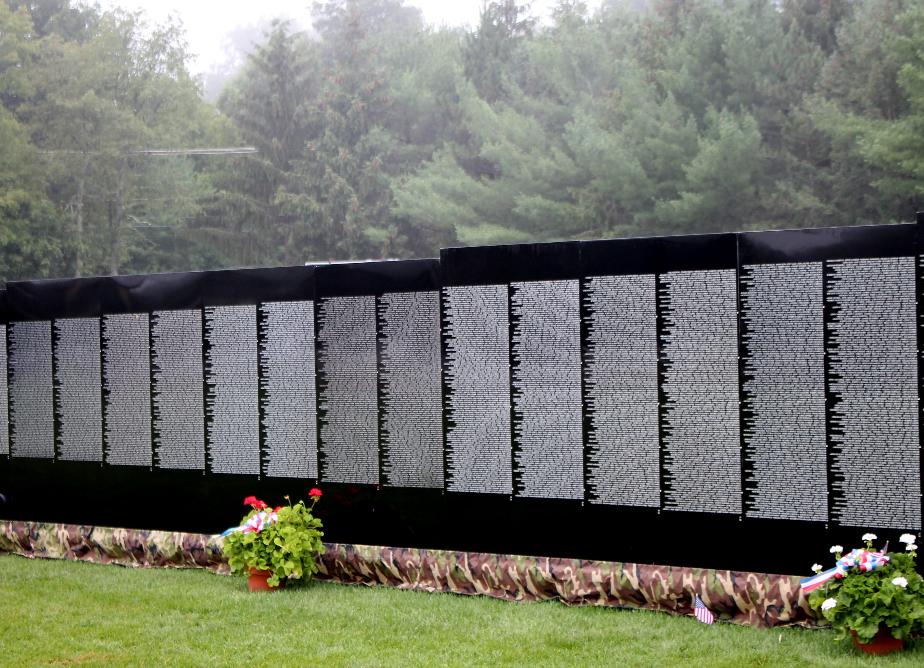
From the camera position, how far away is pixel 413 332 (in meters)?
7.90

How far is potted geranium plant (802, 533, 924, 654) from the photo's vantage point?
19.0ft

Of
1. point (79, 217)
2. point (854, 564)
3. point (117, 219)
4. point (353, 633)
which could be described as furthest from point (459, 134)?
point (854, 564)

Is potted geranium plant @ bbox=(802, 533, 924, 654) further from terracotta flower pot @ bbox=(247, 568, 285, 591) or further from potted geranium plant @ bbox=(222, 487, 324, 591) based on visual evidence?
terracotta flower pot @ bbox=(247, 568, 285, 591)

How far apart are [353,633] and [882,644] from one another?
2.80m

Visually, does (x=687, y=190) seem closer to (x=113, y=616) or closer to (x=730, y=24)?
(x=730, y=24)

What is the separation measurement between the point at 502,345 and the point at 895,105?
2287 centimetres

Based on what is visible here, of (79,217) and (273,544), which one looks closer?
(273,544)

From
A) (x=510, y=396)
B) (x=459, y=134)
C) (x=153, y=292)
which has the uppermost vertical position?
(x=459, y=134)

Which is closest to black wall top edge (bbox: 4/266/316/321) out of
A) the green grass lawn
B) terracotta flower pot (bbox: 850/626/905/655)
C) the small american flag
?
the green grass lawn

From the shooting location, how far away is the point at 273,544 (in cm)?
783

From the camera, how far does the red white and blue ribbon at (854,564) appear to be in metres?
5.91

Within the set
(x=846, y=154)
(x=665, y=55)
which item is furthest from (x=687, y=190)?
(x=665, y=55)

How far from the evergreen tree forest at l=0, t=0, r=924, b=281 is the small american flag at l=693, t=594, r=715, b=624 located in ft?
62.2

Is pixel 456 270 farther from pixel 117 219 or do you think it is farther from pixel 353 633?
pixel 117 219
